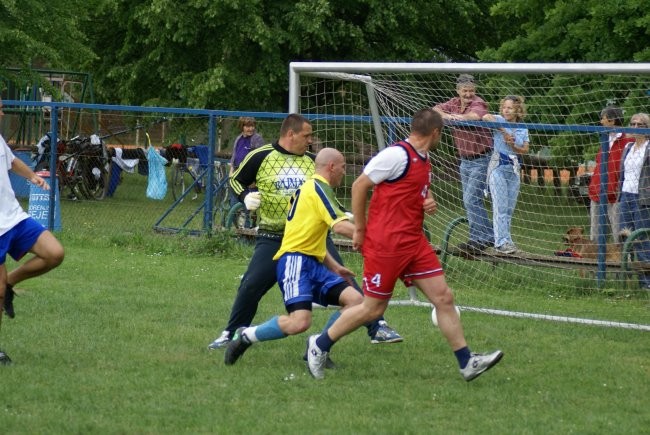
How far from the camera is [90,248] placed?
1502cm

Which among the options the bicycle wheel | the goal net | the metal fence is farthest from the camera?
the bicycle wheel

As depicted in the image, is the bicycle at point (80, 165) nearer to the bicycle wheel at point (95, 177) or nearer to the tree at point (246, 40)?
the bicycle wheel at point (95, 177)

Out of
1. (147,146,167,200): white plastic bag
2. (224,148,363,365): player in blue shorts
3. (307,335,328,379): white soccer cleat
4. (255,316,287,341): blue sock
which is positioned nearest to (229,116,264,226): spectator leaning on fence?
(147,146,167,200): white plastic bag

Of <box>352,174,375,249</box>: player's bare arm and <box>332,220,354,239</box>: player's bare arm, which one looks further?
<box>332,220,354,239</box>: player's bare arm

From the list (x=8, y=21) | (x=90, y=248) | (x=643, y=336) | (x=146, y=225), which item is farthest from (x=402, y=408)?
(x=8, y=21)

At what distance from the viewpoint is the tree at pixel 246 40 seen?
26.2 meters

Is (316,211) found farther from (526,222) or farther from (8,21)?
(8,21)

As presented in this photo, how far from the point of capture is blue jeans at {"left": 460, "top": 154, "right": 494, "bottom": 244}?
11688 millimetres

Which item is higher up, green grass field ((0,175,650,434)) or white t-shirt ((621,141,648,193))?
white t-shirt ((621,141,648,193))

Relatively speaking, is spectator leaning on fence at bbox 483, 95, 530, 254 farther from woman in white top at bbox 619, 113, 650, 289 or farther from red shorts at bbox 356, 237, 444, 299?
red shorts at bbox 356, 237, 444, 299

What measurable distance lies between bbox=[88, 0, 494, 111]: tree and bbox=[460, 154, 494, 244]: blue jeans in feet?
47.9

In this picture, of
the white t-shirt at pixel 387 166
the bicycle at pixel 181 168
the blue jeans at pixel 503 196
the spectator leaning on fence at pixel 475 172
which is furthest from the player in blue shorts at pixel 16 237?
the bicycle at pixel 181 168

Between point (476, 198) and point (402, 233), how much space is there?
4.40 m

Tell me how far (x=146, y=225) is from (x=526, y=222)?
6683 mm
